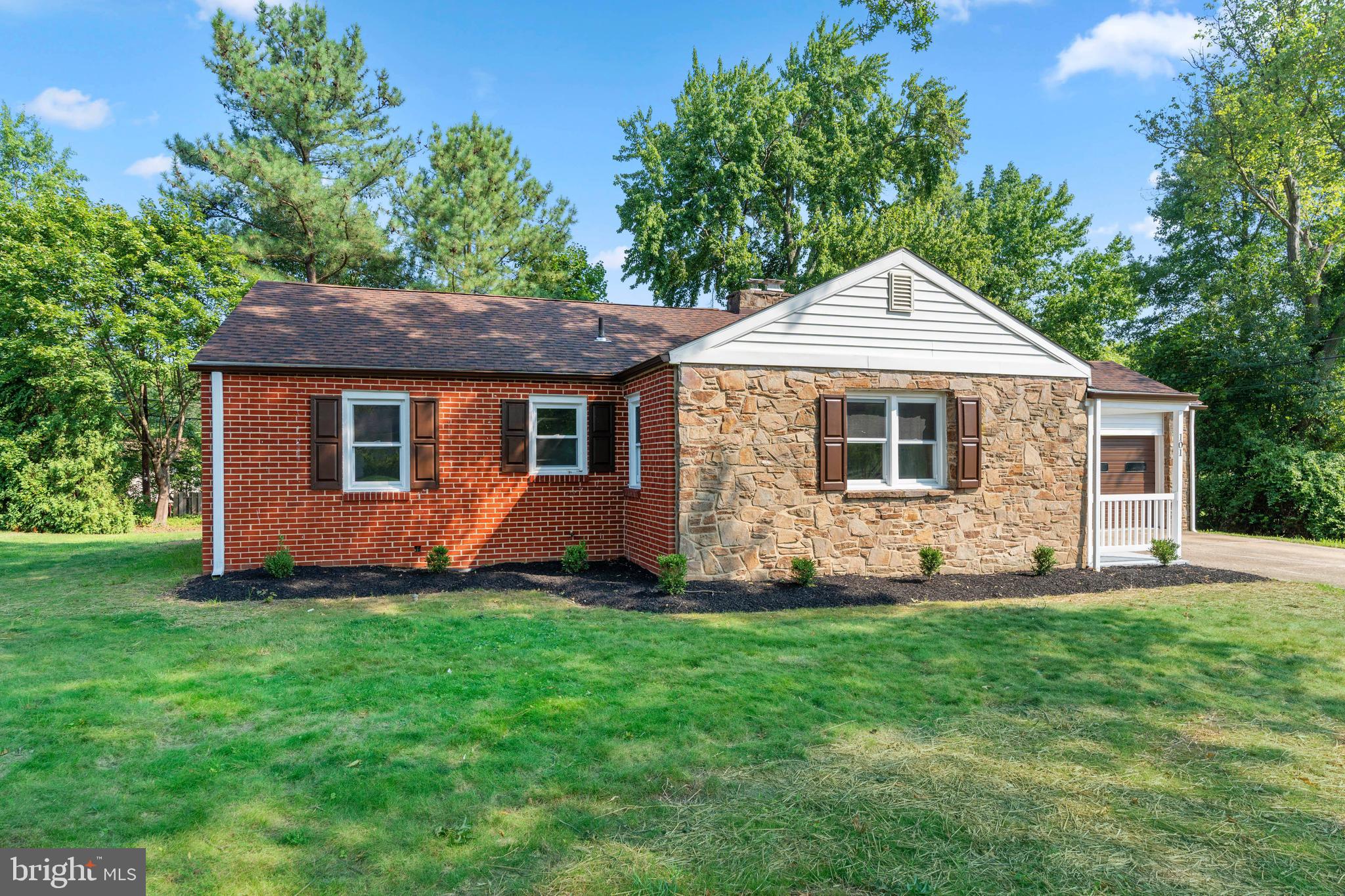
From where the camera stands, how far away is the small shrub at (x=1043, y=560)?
10.3m

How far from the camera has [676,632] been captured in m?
7.07

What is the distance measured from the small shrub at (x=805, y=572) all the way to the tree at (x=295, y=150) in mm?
20280

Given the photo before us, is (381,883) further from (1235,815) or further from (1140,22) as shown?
(1140,22)

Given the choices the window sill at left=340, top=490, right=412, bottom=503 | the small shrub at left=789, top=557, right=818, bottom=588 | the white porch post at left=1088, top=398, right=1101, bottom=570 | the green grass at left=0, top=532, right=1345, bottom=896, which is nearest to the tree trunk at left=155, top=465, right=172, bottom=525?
the window sill at left=340, top=490, right=412, bottom=503

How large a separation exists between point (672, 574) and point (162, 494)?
1870 centimetres

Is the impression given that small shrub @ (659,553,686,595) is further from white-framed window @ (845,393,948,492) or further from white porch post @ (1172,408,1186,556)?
white porch post @ (1172,408,1186,556)

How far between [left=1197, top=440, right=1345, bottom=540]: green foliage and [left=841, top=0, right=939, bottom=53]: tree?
16.1m

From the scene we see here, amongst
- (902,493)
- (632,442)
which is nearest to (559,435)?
(632,442)

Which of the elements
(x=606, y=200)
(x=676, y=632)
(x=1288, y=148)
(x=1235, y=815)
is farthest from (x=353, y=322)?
(x=1288, y=148)

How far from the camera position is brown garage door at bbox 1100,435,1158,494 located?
45.3 ft

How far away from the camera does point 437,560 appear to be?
10195 mm

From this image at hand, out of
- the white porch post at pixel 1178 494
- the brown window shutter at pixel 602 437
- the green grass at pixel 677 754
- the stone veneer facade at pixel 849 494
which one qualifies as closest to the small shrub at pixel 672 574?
the stone veneer facade at pixel 849 494

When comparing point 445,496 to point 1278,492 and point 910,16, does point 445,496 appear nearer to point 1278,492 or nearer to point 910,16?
point 910,16

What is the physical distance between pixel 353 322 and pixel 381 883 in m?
10.6
